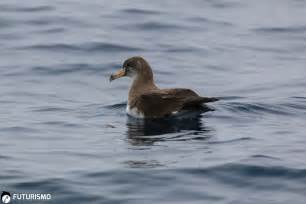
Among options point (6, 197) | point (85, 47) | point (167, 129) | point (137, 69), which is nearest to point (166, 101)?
point (167, 129)

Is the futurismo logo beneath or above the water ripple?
beneath

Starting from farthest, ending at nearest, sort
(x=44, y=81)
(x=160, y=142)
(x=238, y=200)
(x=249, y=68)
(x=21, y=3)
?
(x=21, y=3), (x=249, y=68), (x=44, y=81), (x=160, y=142), (x=238, y=200)

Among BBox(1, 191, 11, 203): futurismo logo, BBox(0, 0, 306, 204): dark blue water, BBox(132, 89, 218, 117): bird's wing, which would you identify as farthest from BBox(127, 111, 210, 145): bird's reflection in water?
BBox(1, 191, 11, 203): futurismo logo

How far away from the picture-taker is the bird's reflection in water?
43.2ft

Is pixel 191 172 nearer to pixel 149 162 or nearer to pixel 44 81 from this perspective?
pixel 149 162

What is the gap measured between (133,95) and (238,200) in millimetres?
5080

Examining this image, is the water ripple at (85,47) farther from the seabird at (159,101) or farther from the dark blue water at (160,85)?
the seabird at (159,101)

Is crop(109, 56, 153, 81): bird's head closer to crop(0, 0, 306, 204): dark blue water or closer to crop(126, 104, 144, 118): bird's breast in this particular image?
crop(0, 0, 306, 204): dark blue water

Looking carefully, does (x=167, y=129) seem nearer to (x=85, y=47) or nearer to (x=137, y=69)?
(x=137, y=69)

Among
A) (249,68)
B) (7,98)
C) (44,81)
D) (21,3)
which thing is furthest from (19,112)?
(21,3)

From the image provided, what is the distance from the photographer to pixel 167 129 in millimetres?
13836

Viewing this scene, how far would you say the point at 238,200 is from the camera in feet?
34.4

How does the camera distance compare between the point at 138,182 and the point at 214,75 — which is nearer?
the point at 138,182

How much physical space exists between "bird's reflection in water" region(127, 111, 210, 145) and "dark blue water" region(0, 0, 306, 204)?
0.08ft
